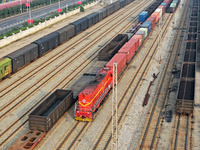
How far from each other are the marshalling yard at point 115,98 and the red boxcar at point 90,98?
21.6 inches

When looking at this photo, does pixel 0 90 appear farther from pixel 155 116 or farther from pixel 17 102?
pixel 155 116

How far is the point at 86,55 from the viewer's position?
57.3 m

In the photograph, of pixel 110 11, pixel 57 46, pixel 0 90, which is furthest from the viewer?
pixel 110 11

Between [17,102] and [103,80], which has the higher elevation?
[103,80]

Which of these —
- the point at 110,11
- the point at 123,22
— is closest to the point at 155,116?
the point at 123,22

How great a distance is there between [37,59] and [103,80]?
22.6 m

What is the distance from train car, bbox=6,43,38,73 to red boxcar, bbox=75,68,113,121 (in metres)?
16.4

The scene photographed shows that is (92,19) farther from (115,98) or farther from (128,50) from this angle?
(115,98)

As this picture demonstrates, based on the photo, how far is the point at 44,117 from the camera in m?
29.7

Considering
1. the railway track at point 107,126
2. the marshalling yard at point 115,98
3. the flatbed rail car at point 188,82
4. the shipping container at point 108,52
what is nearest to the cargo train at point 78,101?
the marshalling yard at point 115,98

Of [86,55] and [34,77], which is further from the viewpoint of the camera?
[86,55]

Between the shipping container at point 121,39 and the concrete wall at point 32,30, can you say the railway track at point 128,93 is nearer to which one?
the shipping container at point 121,39

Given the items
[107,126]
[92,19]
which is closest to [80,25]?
[92,19]

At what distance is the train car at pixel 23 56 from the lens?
46506mm
